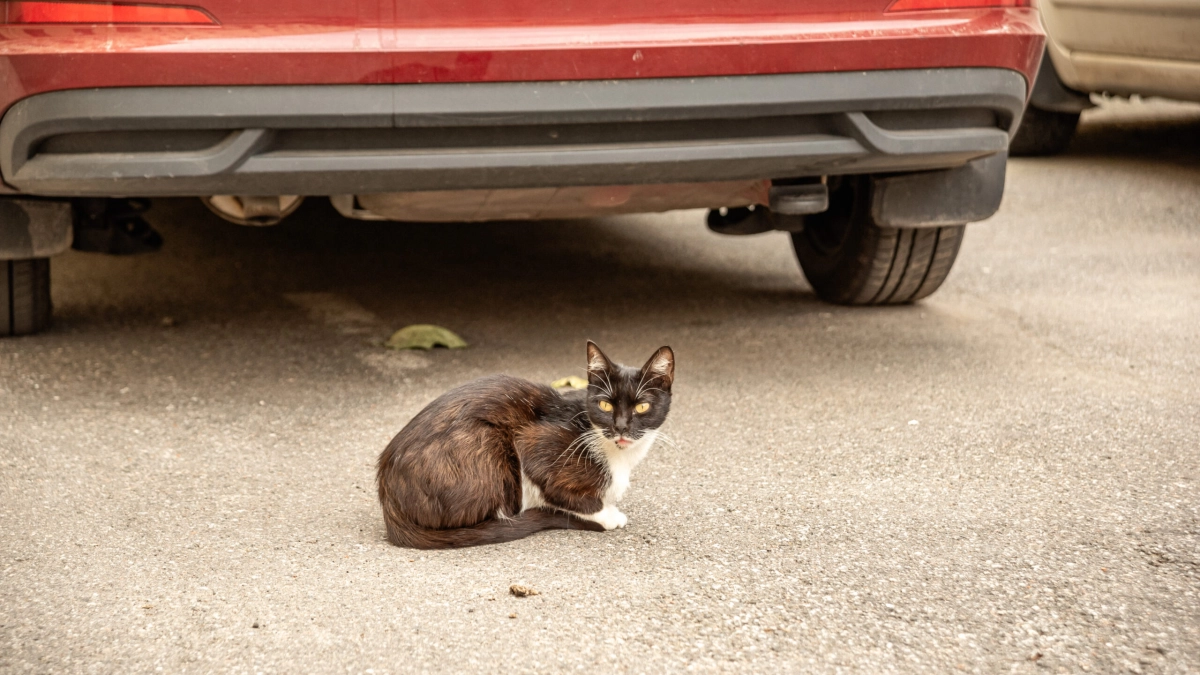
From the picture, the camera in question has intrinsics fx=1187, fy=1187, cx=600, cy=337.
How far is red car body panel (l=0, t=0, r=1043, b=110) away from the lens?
3.01 metres

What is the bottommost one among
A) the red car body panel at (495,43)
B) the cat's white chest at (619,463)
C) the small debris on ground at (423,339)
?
the small debris on ground at (423,339)

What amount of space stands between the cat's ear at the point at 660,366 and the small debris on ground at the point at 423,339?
4.84 ft

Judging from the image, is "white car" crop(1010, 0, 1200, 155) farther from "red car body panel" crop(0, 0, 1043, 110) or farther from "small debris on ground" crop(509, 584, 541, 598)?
"small debris on ground" crop(509, 584, 541, 598)

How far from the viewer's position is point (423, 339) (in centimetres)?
417

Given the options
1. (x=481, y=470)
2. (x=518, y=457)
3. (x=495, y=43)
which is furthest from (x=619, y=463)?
(x=495, y=43)

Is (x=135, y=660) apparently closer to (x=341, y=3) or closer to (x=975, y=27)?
(x=341, y=3)

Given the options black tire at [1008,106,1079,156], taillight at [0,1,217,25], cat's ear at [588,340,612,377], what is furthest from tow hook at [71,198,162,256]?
black tire at [1008,106,1079,156]

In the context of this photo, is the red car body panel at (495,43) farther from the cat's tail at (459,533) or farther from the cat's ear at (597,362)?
the cat's tail at (459,533)

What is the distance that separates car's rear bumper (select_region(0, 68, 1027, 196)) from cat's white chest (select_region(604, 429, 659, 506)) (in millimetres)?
909

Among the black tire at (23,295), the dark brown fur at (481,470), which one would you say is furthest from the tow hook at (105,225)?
the dark brown fur at (481,470)

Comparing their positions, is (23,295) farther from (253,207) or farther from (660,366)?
(660,366)

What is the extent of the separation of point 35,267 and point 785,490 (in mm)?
2610

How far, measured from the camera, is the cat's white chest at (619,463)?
2781mm

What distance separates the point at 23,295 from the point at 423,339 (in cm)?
133
